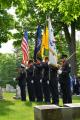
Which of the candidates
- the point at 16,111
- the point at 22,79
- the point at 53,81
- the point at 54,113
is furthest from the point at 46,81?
the point at 54,113

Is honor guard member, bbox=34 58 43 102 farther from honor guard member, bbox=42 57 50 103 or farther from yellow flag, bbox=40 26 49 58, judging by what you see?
yellow flag, bbox=40 26 49 58

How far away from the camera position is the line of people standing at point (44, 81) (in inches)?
656

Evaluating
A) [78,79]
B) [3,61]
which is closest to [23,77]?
[78,79]

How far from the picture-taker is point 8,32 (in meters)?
40.7

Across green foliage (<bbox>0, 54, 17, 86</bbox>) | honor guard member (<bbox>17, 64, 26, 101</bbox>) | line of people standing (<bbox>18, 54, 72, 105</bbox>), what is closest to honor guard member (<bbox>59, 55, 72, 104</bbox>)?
line of people standing (<bbox>18, 54, 72, 105</bbox>)

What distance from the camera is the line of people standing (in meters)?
16.7

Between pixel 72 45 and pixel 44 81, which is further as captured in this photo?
pixel 72 45

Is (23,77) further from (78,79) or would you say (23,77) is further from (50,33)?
(78,79)

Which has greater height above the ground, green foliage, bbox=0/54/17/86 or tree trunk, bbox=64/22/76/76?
green foliage, bbox=0/54/17/86

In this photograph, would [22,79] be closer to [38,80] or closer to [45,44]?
[38,80]

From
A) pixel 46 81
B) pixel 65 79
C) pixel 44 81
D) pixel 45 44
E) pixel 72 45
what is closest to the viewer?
pixel 65 79

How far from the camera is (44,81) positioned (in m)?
17.8

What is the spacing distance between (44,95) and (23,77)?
2.03 metres

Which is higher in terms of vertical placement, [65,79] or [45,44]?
[45,44]
